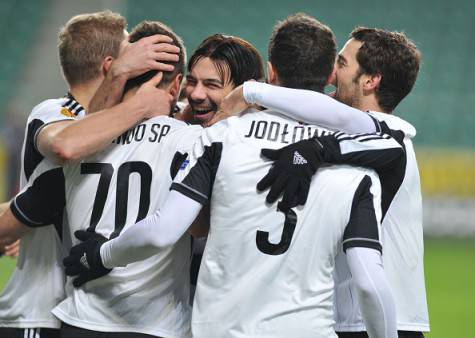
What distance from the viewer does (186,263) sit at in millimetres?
3416

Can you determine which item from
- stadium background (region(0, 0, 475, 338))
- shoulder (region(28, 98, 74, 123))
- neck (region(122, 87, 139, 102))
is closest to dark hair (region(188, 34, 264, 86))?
neck (region(122, 87, 139, 102))

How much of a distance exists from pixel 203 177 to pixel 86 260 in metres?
0.57

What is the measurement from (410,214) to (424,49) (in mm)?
15614

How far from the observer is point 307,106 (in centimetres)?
314

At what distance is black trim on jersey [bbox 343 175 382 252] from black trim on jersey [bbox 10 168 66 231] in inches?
49.4

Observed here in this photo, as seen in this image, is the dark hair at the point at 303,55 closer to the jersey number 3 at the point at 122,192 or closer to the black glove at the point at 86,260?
the jersey number 3 at the point at 122,192

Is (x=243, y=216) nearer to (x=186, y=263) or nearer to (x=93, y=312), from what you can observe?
(x=186, y=263)

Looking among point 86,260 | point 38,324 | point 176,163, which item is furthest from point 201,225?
point 38,324

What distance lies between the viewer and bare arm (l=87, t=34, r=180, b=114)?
339 cm

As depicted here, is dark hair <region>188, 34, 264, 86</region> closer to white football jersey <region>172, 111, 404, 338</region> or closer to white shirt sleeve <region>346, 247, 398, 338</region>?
white football jersey <region>172, 111, 404, 338</region>

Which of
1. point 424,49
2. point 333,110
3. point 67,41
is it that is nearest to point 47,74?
point 424,49

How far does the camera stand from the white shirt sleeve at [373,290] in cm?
301

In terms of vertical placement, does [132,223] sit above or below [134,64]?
below

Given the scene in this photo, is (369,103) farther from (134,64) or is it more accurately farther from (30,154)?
(30,154)
